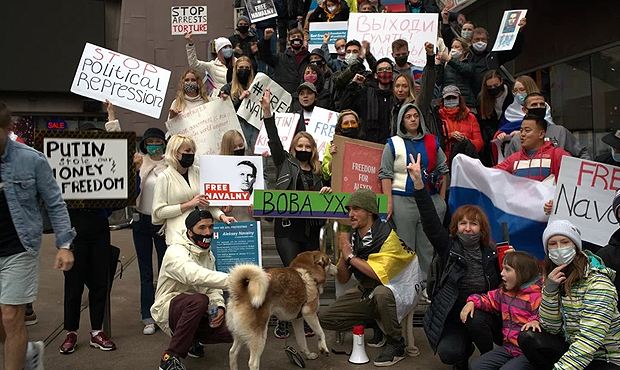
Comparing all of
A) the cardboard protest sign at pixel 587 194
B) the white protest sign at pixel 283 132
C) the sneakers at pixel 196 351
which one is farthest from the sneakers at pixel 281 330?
the cardboard protest sign at pixel 587 194

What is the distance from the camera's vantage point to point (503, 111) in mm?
7961

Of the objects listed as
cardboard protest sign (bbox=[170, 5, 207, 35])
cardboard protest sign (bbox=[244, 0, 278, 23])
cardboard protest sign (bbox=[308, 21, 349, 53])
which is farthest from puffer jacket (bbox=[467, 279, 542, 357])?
cardboard protest sign (bbox=[244, 0, 278, 23])

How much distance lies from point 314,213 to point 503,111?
3.12 meters

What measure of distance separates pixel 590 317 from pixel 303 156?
3344 mm

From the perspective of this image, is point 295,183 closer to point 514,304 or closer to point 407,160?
point 407,160

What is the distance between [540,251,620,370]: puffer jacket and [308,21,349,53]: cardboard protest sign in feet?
25.7

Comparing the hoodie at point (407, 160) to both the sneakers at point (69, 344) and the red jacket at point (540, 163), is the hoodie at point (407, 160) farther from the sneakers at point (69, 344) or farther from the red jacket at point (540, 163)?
the sneakers at point (69, 344)

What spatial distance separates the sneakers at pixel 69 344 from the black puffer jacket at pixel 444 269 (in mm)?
3268

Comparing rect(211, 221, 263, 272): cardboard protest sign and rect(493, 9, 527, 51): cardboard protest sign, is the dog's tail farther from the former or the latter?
rect(493, 9, 527, 51): cardboard protest sign

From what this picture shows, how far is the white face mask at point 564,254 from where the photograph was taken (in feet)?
13.7

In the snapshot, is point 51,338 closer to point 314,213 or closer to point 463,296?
point 314,213

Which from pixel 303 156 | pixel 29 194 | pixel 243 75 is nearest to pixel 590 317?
pixel 303 156

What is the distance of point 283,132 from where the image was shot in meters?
7.82

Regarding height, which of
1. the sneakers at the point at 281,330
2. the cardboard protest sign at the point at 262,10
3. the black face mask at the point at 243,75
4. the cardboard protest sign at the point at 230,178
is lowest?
the sneakers at the point at 281,330
